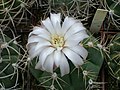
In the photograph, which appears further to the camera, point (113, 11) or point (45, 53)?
point (113, 11)

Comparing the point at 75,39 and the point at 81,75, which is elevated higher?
the point at 75,39

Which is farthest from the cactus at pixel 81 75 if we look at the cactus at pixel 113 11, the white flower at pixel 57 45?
the cactus at pixel 113 11

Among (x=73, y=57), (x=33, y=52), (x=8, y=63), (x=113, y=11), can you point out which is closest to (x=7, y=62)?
(x=8, y=63)

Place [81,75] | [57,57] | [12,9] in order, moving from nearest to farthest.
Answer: [57,57] → [81,75] → [12,9]

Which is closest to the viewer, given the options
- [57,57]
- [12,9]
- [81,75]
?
[57,57]

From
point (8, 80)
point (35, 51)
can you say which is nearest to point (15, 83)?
point (8, 80)

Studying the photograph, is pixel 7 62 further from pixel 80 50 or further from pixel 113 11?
pixel 113 11
